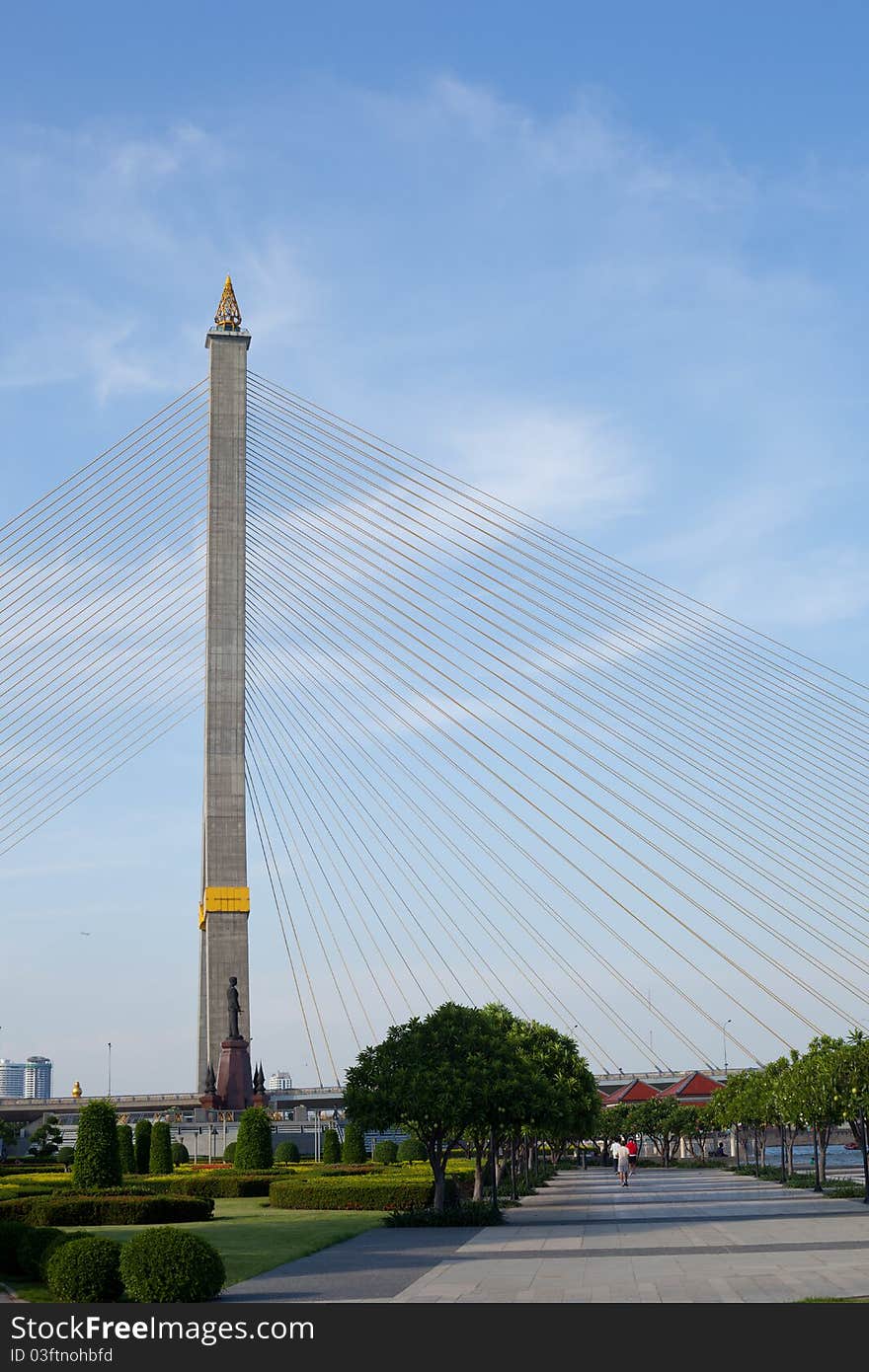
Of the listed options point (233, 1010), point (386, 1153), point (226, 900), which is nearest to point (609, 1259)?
point (386, 1153)

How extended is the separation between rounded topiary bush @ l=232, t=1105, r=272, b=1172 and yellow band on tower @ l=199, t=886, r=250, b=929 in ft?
33.6

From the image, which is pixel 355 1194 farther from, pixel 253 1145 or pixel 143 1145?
pixel 143 1145

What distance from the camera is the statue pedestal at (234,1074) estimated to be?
154 feet

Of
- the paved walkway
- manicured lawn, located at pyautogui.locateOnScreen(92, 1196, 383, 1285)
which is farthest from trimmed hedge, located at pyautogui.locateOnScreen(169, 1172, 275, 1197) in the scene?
the paved walkway

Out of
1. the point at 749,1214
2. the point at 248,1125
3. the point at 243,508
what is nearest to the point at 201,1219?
the point at 749,1214

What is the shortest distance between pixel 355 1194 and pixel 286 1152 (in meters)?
18.4

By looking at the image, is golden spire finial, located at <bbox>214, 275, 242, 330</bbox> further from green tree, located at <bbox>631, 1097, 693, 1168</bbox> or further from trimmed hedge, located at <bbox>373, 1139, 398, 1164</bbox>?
green tree, located at <bbox>631, 1097, 693, 1168</bbox>

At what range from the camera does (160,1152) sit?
37.9 m

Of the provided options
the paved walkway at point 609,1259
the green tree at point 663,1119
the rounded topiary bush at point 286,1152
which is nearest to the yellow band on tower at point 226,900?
the rounded topiary bush at point 286,1152

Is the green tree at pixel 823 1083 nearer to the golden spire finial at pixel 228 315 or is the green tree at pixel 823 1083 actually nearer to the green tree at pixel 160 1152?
the green tree at pixel 160 1152

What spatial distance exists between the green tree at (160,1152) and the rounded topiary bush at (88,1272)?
2378cm

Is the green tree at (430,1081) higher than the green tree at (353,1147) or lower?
higher

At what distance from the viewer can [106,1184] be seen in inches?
1098
